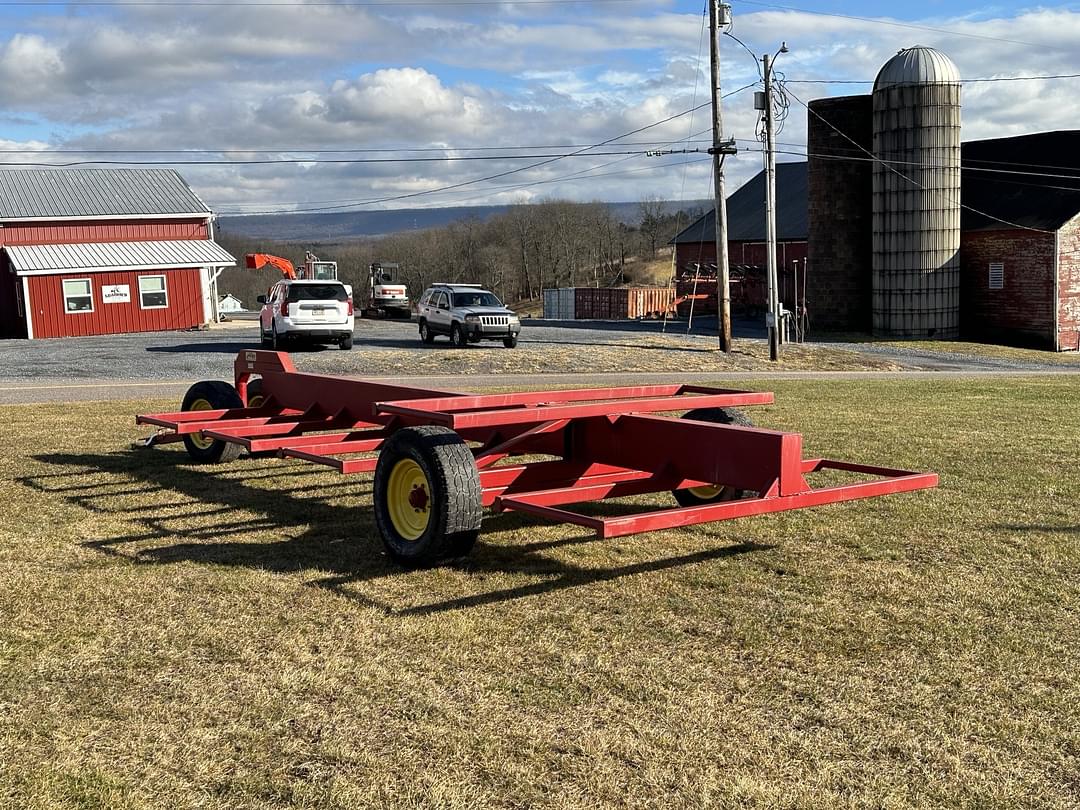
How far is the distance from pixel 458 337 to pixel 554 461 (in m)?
24.3

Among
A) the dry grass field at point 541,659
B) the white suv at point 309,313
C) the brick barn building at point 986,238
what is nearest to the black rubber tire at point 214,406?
the dry grass field at point 541,659

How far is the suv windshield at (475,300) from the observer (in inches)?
1241

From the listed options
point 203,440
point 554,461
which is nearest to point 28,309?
point 203,440

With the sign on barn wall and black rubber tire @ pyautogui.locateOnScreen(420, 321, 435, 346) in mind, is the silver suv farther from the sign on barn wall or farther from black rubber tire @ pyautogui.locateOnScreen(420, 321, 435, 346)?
the sign on barn wall

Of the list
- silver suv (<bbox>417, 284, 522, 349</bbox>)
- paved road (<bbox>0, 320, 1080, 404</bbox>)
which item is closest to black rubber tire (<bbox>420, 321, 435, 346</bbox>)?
silver suv (<bbox>417, 284, 522, 349</bbox>)

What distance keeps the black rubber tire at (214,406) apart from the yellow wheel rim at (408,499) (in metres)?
3.55

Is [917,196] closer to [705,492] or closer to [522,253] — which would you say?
[705,492]

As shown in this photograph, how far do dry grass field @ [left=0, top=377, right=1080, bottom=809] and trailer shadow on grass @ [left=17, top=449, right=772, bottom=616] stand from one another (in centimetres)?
4

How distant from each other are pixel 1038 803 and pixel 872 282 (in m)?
37.5

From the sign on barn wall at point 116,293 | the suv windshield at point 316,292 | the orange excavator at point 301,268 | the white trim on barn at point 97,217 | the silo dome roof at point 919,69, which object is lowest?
the suv windshield at point 316,292

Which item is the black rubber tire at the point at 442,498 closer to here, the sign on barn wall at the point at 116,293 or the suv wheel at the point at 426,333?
the suv wheel at the point at 426,333

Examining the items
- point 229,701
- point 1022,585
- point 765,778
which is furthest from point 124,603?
point 1022,585

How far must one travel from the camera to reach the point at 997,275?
128 feet

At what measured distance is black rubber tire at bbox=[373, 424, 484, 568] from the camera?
585 centimetres
